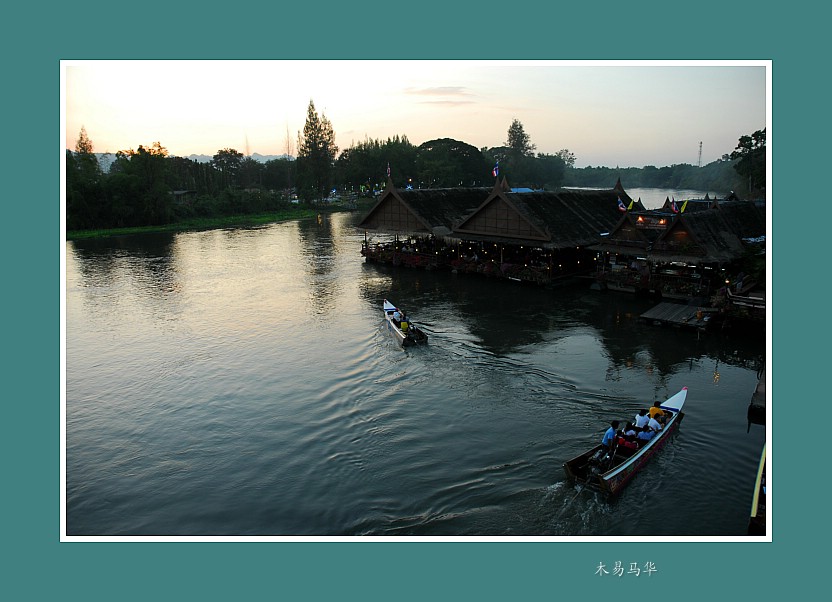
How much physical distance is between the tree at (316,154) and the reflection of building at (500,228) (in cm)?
6245

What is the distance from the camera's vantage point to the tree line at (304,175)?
214ft

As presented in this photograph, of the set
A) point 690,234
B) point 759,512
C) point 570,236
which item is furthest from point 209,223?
point 759,512

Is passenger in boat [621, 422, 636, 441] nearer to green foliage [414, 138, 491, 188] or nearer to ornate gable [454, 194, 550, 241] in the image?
ornate gable [454, 194, 550, 241]

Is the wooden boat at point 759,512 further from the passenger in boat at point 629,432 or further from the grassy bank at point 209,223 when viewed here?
the grassy bank at point 209,223

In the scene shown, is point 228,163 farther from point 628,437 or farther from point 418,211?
point 628,437

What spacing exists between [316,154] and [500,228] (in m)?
75.6

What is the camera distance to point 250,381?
1938 cm

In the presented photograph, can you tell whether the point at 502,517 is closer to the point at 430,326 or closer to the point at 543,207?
the point at 430,326

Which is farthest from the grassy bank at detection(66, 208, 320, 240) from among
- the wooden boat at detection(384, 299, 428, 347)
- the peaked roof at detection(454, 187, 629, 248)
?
the wooden boat at detection(384, 299, 428, 347)

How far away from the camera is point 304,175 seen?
101000 millimetres

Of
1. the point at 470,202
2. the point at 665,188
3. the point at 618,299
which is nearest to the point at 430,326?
the point at 618,299

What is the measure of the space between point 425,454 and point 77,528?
7851mm

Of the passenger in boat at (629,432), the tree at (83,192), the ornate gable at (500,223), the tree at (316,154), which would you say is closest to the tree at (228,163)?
the tree at (316,154)

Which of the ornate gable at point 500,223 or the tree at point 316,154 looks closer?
the ornate gable at point 500,223
